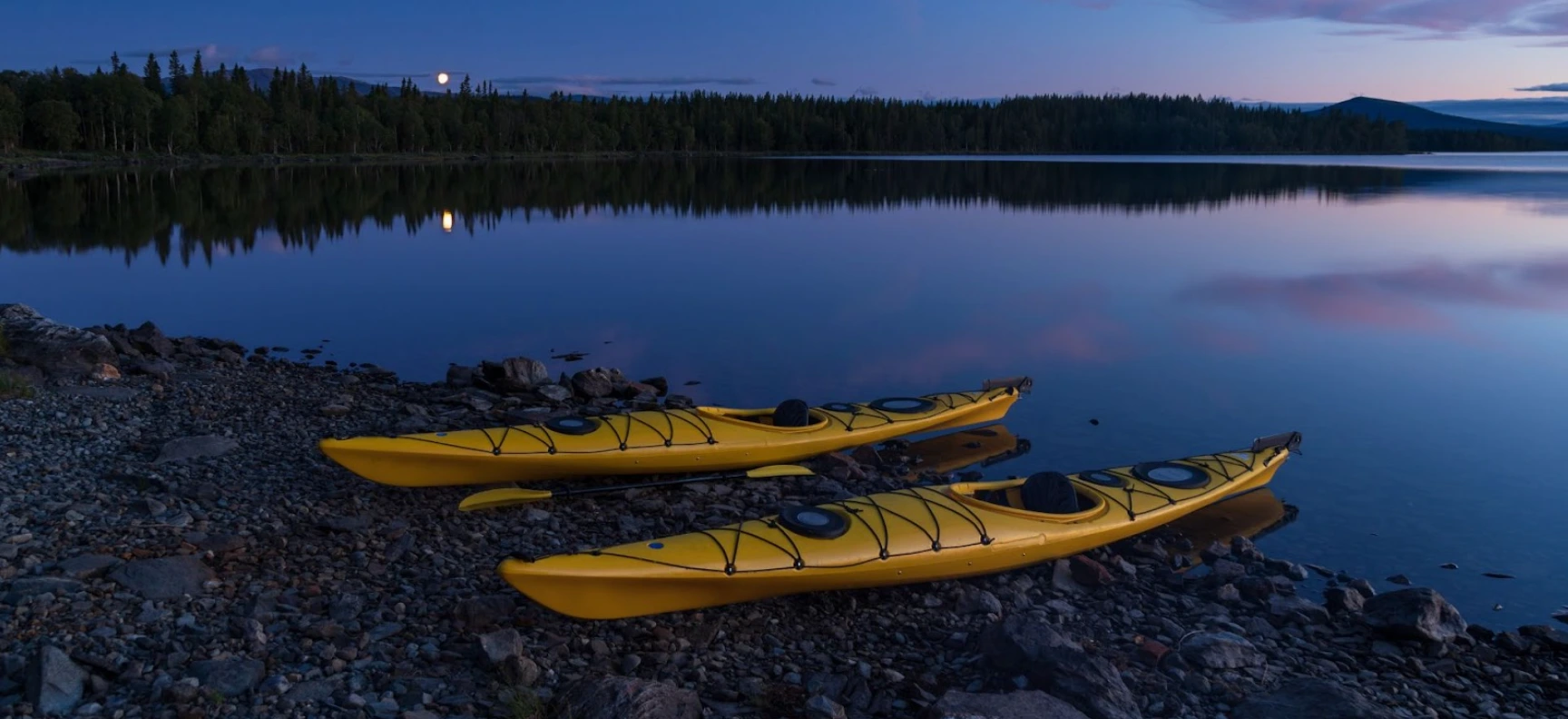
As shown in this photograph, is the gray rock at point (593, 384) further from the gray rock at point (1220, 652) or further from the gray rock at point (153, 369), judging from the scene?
the gray rock at point (1220, 652)

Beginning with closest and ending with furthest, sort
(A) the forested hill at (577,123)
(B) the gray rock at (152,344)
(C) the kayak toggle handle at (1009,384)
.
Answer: (C) the kayak toggle handle at (1009,384) < (B) the gray rock at (152,344) < (A) the forested hill at (577,123)

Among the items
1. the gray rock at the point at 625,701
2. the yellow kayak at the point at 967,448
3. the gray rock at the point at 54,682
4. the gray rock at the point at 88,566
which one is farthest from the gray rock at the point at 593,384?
the gray rock at the point at 54,682

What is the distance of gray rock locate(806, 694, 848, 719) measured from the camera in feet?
17.0

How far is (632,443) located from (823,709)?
4.32m

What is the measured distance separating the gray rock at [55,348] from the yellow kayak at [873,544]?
8058 millimetres

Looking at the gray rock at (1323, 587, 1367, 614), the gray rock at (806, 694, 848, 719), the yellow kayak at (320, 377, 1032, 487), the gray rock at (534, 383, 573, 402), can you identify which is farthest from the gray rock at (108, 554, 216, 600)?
the gray rock at (1323, 587, 1367, 614)

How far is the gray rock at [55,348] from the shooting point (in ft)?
36.9

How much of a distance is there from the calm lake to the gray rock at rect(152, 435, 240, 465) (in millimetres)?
5908

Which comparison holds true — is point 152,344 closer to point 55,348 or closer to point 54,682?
point 55,348

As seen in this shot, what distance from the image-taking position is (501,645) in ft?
A: 18.1

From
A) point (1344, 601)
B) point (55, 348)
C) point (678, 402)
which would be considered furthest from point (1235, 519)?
point (55, 348)

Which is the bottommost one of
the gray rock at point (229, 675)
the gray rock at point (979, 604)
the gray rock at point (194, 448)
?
the gray rock at point (979, 604)

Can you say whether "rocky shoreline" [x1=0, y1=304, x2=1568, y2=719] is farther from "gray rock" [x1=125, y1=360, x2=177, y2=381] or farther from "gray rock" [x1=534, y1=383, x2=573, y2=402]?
"gray rock" [x1=534, y1=383, x2=573, y2=402]

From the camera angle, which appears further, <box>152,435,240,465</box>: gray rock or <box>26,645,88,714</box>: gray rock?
<box>152,435,240,465</box>: gray rock
